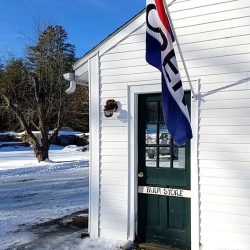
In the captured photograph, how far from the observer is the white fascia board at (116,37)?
602 cm

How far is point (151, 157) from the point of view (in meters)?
6.02

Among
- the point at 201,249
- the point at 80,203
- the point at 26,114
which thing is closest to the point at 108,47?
the point at 201,249

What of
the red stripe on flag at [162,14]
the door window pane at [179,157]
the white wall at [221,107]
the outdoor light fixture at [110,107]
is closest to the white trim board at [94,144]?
the outdoor light fixture at [110,107]

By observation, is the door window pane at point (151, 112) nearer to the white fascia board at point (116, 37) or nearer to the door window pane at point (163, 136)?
the door window pane at point (163, 136)

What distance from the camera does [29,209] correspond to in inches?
367

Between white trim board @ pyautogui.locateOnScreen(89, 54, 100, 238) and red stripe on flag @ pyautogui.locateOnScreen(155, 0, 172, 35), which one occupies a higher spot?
red stripe on flag @ pyautogui.locateOnScreen(155, 0, 172, 35)

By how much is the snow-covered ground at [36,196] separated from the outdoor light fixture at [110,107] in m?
2.37

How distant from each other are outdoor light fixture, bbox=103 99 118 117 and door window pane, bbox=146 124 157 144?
57 cm

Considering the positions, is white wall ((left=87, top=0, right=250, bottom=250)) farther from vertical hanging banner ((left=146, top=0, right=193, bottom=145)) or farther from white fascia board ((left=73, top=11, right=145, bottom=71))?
vertical hanging banner ((left=146, top=0, right=193, bottom=145))

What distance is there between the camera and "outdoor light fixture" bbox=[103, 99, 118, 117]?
6207 millimetres

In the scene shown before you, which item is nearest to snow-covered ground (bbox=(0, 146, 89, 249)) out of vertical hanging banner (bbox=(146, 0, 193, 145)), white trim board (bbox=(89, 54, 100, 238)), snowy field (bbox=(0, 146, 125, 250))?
snowy field (bbox=(0, 146, 125, 250))

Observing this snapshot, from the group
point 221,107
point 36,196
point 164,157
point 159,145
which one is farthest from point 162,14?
point 36,196

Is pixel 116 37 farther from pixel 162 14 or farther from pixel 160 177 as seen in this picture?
pixel 160 177

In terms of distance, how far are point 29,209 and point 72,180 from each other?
15.6ft
